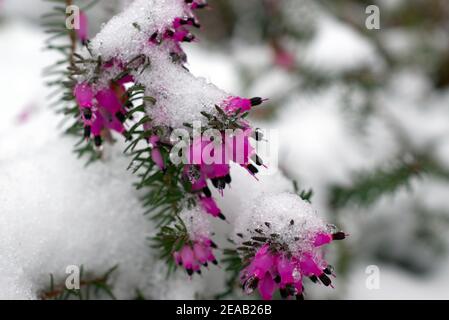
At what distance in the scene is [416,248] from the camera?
2.23 metres

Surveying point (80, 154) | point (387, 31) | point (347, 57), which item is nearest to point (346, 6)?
point (387, 31)

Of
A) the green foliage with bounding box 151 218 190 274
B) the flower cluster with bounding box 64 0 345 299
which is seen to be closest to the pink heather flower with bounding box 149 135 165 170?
the flower cluster with bounding box 64 0 345 299

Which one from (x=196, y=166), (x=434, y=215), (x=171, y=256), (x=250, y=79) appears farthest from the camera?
(x=250, y=79)

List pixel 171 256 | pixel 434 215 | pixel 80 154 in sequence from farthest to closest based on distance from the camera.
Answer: pixel 434 215, pixel 80 154, pixel 171 256

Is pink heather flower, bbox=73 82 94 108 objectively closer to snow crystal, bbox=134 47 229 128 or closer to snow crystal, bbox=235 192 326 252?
snow crystal, bbox=134 47 229 128

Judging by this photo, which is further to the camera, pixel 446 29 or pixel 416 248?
pixel 446 29

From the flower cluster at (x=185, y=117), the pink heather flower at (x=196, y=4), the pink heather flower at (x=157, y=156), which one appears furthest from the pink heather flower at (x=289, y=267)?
the pink heather flower at (x=196, y=4)

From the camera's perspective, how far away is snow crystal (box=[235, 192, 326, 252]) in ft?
2.76

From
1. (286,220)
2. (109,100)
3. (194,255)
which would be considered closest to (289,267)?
(286,220)

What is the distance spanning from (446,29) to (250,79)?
1282mm


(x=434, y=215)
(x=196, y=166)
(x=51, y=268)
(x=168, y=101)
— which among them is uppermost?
(x=434, y=215)

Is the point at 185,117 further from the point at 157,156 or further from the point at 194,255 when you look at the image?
the point at 194,255

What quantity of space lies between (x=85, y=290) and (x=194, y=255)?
12.3 inches

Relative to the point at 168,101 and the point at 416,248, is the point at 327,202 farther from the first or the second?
the point at 168,101
